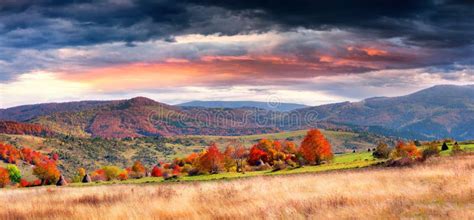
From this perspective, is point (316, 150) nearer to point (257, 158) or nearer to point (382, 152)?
point (382, 152)

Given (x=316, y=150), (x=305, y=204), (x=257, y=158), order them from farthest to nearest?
(x=257, y=158) < (x=316, y=150) < (x=305, y=204)

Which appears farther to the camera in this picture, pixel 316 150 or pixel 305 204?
pixel 316 150

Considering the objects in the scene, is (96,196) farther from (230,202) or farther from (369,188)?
(369,188)

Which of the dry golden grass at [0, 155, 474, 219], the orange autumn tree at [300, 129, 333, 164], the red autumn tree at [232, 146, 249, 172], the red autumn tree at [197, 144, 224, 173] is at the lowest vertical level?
the red autumn tree at [232, 146, 249, 172]

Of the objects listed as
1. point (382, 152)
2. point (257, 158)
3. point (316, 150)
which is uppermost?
point (382, 152)

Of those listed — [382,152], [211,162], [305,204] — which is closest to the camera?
[305,204]

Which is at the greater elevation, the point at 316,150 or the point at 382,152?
the point at 382,152

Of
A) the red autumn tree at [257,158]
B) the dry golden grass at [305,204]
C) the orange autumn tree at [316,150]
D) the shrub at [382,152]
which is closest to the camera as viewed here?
the dry golden grass at [305,204]

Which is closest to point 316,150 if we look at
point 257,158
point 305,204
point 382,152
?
point 382,152

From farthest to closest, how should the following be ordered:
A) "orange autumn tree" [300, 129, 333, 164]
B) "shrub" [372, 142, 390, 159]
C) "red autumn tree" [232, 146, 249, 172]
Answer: "red autumn tree" [232, 146, 249, 172] → "orange autumn tree" [300, 129, 333, 164] → "shrub" [372, 142, 390, 159]

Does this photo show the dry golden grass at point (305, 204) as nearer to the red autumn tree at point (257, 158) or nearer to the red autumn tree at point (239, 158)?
the red autumn tree at point (239, 158)

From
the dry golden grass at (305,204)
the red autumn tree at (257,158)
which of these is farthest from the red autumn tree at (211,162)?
the dry golden grass at (305,204)

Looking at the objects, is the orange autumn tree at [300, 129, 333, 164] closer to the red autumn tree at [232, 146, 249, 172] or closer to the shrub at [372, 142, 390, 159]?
the red autumn tree at [232, 146, 249, 172]

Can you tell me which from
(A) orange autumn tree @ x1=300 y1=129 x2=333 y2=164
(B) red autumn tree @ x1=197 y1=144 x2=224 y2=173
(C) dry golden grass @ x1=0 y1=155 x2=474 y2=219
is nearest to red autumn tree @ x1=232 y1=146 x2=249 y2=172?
(B) red autumn tree @ x1=197 y1=144 x2=224 y2=173
